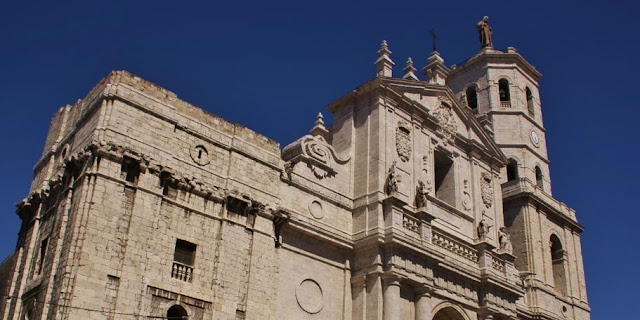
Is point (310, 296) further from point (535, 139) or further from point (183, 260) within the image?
point (535, 139)

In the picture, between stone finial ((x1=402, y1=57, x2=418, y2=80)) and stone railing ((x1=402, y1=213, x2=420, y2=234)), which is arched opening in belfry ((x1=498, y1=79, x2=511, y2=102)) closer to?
stone finial ((x1=402, y1=57, x2=418, y2=80))

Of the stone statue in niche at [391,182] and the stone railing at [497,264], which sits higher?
the stone statue in niche at [391,182]

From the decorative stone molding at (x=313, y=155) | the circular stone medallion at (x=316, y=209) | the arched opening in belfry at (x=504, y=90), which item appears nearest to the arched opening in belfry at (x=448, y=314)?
the circular stone medallion at (x=316, y=209)

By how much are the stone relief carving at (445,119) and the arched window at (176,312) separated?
13.7 meters

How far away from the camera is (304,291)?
2091 cm

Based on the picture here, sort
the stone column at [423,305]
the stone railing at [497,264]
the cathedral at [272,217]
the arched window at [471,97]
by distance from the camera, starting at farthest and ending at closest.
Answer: the arched window at [471,97] → the stone railing at [497,264] → the stone column at [423,305] → the cathedral at [272,217]

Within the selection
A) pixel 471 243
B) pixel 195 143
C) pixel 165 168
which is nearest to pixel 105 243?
pixel 165 168

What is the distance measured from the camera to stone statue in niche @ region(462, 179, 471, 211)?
27250 mm

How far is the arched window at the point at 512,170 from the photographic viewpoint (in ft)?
114

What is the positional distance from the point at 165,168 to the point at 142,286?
3.13 meters

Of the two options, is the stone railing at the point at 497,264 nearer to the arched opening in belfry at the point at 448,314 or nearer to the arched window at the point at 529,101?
the arched opening in belfry at the point at 448,314

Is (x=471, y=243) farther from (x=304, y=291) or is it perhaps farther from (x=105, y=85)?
(x=105, y=85)

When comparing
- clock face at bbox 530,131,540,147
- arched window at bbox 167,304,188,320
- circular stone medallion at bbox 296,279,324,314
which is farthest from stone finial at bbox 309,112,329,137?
clock face at bbox 530,131,540,147

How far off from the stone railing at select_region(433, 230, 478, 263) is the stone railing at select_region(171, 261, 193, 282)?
368 inches
